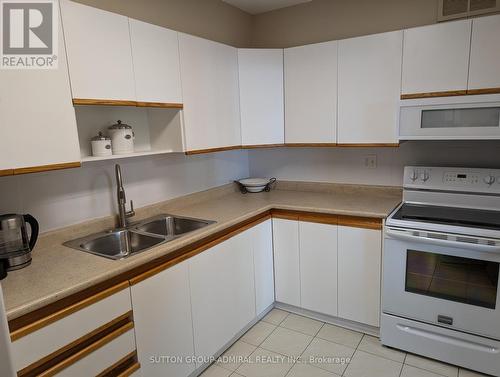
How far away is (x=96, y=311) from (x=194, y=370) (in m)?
0.85

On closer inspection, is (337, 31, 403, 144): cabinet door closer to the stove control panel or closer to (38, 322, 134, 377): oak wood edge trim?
the stove control panel

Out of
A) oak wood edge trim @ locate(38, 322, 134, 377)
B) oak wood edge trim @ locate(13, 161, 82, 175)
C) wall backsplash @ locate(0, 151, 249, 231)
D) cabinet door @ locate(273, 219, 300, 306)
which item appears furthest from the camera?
cabinet door @ locate(273, 219, 300, 306)

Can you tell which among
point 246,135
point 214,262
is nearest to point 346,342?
point 214,262

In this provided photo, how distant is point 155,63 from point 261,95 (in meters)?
0.98

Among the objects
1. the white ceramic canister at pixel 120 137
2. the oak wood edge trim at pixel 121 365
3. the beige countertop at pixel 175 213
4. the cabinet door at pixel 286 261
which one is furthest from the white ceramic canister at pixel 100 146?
the cabinet door at pixel 286 261

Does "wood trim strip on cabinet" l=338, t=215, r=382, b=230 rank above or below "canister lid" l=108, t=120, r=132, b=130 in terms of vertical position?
below

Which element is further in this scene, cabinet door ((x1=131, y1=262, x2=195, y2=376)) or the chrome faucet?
the chrome faucet

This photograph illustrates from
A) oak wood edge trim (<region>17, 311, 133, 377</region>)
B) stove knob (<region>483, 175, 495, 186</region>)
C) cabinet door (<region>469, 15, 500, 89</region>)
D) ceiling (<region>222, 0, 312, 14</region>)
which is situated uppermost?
ceiling (<region>222, 0, 312, 14</region>)

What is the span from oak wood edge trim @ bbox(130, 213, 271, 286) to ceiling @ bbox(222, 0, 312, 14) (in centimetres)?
180

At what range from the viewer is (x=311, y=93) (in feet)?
8.48

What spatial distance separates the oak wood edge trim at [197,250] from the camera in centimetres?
161

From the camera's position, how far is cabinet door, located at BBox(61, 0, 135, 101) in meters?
1.54

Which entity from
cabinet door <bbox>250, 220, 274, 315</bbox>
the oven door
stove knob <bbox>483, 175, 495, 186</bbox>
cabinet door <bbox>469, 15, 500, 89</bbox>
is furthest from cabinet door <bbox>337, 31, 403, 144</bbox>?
cabinet door <bbox>250, 220, 274, 315</bbox>

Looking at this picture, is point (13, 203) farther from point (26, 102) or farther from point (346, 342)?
point (346, 342)
